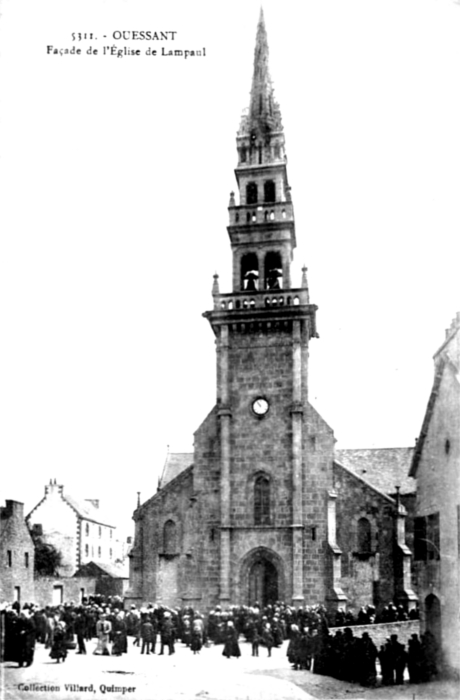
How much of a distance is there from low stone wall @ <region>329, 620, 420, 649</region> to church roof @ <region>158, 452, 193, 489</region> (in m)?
22.8

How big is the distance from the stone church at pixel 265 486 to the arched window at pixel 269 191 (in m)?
0.05

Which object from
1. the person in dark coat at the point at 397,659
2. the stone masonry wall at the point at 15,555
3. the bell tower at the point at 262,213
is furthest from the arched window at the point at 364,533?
the stone masonry wall at the point at 15,555

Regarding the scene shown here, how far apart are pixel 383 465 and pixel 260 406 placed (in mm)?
15131

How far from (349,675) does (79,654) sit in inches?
274

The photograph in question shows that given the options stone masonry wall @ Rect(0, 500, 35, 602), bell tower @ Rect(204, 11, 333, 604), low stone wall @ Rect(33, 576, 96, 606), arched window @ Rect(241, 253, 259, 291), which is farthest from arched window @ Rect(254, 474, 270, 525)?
low stone wall @ Rect(33, 576, 96, 606)

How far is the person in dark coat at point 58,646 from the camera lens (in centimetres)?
1677

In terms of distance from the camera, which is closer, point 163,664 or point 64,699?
point 64,699

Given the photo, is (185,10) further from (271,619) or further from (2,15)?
(271,619)

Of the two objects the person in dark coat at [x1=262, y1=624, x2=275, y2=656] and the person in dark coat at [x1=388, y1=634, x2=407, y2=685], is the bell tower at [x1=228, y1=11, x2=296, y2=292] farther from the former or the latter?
the person in dark coat at [x1=388, y1=634, x2=407, y2=685]

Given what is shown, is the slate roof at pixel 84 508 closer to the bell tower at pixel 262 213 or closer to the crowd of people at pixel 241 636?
the crowd of people at pixel 241 636

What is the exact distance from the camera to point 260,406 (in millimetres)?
25922

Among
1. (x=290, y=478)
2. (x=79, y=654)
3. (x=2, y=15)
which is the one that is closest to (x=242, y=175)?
(x=290, y=478)

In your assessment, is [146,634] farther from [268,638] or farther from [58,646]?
[268,638]

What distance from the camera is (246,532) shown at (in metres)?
25.1
